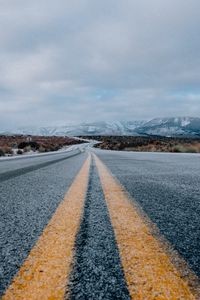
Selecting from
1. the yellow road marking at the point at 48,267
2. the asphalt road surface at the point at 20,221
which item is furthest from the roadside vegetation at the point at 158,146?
the yellow road marking at the point at 48,267

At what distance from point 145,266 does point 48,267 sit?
334 mm

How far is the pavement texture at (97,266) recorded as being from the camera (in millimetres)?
904

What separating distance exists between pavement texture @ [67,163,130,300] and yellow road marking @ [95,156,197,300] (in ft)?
0.10

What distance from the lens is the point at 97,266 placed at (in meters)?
1.11

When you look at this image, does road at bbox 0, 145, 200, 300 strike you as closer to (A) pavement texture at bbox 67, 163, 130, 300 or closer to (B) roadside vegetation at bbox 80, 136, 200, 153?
(A) pavement texture at bbox 67, 163, 130, 300

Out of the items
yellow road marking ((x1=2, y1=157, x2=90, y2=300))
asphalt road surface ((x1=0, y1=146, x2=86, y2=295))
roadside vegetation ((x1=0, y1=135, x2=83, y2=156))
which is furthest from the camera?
roadside vegetation ((x1=0, y1=135, x2=83, y2=156))

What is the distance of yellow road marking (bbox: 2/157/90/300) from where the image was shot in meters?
0.89

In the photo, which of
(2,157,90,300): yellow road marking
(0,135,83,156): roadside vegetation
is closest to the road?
(2,157,90,300): yellow road marking

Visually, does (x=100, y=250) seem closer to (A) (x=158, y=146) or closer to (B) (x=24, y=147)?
(A) (x=158, y=146)

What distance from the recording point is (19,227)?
172 cm

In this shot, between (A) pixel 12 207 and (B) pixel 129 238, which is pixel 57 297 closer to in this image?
(B) pixel 129 238

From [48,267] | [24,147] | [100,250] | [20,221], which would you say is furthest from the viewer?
[24,147]

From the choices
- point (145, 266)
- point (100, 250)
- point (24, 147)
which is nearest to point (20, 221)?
point (100, 250)

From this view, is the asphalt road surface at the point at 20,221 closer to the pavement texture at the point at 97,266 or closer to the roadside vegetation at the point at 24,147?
the pavement texture at the point at 97,266
